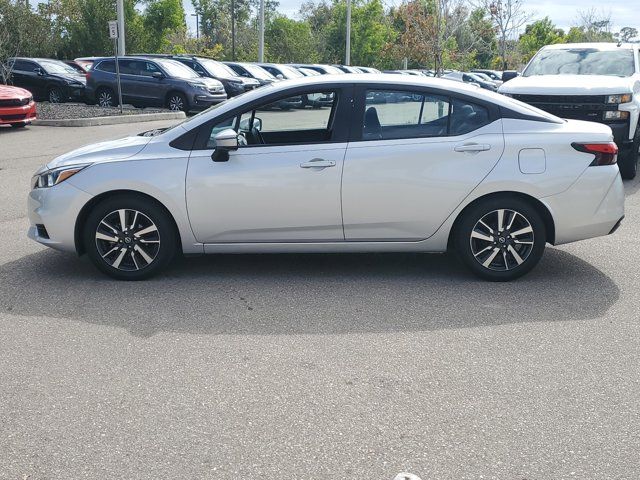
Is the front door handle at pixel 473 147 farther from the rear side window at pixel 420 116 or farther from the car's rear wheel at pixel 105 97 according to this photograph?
the car's rear wheel at pixel 105 97

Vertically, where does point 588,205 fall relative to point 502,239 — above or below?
above

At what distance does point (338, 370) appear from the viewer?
14.9ft

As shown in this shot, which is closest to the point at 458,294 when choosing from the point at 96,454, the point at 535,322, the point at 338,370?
the point at 535,322

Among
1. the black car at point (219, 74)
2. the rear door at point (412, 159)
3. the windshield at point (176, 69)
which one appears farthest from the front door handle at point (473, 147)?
the black car at point (219, 74)

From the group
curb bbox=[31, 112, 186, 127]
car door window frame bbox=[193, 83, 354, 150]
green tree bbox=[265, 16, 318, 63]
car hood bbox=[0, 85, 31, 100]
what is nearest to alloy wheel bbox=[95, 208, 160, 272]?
car door window frame bbox=[193, 83, 354, 150]

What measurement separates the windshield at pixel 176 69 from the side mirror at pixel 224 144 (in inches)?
779

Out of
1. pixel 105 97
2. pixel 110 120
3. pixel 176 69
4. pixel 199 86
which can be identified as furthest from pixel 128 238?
pixel 105 97

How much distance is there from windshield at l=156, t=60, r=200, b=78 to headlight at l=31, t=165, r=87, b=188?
1934 centimetres

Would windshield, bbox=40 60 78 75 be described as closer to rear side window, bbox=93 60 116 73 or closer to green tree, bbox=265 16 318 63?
rear side window, bbox=93 60 116 73

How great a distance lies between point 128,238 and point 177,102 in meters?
19.4

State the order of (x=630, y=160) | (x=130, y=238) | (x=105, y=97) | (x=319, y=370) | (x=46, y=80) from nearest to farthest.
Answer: (x=319, y=370), (x=130, y=238), (x=630, y=160), (x=105, y=97), (x=46, y=80)

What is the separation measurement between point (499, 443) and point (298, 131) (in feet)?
12.2

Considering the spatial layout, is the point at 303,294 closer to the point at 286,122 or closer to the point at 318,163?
the point at 318,163

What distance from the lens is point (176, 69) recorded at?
25609mm
